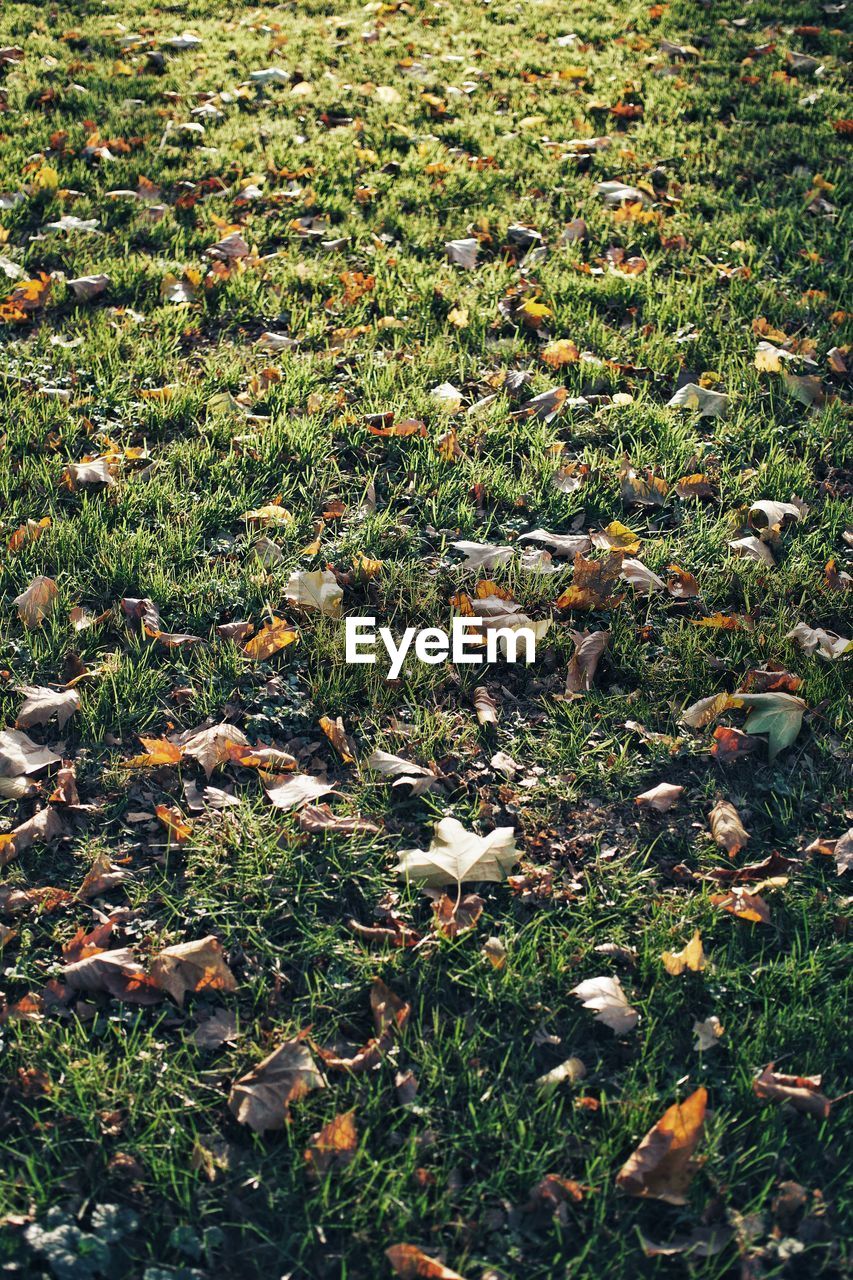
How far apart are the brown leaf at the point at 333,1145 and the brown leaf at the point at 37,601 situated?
1508mm

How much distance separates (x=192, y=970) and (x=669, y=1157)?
92 cm

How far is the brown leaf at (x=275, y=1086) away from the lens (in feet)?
6.03

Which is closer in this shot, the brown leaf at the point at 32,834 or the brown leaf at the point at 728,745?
the brown leaf at the point at 32,834

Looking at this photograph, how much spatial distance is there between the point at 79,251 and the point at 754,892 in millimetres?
3506

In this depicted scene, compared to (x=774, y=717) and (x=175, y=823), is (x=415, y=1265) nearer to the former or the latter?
(x=175, y=823)

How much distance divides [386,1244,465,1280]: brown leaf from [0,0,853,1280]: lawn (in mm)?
27

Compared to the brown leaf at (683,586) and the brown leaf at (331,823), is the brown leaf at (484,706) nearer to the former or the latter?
the brown leaf at (331,823)

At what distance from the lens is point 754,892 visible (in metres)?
2.21

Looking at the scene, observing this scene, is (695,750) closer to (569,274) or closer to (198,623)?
(198,623)

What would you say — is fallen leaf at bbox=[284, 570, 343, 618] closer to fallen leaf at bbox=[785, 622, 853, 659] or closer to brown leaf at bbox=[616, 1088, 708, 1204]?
fallen leaf at bbox=[785, 622, 853, 659]

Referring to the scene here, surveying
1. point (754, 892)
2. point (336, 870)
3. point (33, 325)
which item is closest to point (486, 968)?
point (336, 870)

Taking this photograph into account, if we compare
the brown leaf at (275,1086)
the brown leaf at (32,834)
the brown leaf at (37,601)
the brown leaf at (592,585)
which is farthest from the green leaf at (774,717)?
the brown leaf at (37,601)

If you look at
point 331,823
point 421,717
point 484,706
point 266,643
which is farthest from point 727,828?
point 266,643

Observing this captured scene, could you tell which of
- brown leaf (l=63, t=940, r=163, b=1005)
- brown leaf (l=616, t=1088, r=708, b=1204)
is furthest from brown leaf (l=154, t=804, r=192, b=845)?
brown leaf (l=616, t=1088, r=708, b=1204)
